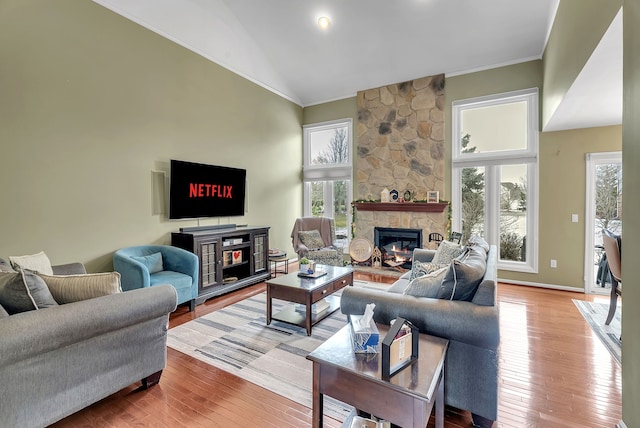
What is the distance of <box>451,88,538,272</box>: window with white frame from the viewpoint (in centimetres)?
477

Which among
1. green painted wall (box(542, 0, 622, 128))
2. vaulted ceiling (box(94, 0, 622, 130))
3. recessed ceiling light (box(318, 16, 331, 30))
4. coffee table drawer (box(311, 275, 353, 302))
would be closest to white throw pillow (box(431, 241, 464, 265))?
coffee table drawer (box(311, 275, 353, 302))

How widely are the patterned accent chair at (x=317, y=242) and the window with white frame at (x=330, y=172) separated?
787 mm

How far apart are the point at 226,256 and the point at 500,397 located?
3654 millimetres

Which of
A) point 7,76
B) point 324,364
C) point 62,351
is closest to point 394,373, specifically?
point 324,364

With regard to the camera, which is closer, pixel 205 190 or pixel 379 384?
pixel 379 384

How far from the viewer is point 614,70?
8.05 ft

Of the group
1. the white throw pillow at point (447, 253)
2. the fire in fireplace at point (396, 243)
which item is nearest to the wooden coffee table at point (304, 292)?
the white throw pillow at point (447, 253)

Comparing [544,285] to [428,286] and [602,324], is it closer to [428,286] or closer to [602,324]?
[602,324]

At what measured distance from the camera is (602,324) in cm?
322

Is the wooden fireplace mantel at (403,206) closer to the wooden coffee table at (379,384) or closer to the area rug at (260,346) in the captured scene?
the area rug at (260,346)

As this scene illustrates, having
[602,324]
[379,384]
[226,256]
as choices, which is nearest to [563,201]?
[602,324]

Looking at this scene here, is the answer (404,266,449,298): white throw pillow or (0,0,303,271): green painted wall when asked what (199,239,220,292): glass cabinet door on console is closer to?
(0,0,303,271): green painted wall

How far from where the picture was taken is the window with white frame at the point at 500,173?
15.6ft

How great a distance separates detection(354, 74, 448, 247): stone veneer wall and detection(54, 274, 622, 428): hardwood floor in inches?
115
